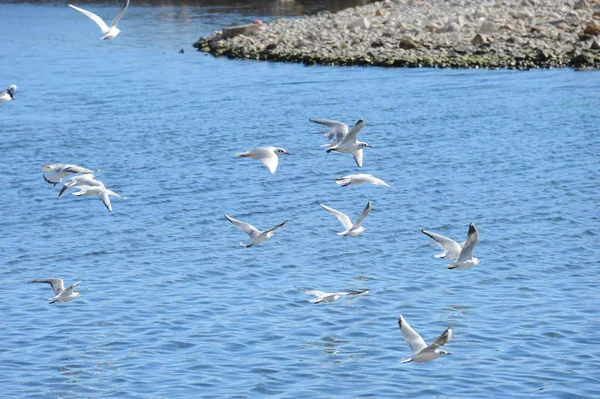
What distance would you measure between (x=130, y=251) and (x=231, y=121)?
16.7m

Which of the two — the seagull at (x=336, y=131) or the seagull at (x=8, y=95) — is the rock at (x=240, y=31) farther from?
the seagull at (x=336, y=131)

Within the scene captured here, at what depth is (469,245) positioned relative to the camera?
15930mm

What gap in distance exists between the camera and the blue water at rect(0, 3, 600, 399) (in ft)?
53.6

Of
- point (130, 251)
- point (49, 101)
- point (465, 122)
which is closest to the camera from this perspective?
point (130, 251)

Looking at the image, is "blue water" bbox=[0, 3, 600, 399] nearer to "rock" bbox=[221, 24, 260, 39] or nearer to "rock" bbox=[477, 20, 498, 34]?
"rock" bbox=[477, 20, 498, 34]

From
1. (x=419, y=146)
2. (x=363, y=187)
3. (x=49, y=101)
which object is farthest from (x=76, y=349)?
(x=49, y=101)

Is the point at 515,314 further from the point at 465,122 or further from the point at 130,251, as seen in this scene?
the point at 465,122

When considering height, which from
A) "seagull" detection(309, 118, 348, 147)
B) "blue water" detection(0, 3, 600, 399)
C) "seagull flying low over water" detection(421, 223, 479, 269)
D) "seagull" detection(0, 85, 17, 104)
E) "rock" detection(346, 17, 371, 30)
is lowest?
"blue water" detection(0, 3, 600, 399)

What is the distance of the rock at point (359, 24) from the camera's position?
5847 cm

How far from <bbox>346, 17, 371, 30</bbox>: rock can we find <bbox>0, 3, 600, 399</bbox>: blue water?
1279 cm

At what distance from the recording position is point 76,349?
17.3m

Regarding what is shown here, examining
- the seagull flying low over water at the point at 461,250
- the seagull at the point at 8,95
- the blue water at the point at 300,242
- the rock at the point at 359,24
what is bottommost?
the blue water at the point at 300,242

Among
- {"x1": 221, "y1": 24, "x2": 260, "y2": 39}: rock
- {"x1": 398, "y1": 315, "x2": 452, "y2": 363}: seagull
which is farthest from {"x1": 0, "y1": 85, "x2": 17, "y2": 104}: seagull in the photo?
{"x1": 221, "y1": 24, "x2": 260, "y2": 39}: rock

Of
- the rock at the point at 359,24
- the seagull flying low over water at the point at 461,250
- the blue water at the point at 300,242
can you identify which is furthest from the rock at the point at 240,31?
the seagull flying low over water at the point at 461,250
